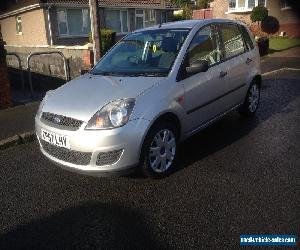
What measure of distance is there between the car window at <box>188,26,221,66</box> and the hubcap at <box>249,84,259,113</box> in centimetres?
148

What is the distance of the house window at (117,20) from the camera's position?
25.7 m

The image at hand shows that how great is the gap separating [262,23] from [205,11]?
990 centimetres

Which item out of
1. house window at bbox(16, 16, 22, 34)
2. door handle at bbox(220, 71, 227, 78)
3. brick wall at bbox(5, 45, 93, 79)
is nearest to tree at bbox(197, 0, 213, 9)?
house window at bbox(16, 16, 22, 34)

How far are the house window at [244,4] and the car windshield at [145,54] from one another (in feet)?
77.4

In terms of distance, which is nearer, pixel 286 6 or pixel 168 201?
pixel 168 201

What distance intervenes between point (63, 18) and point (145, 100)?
825 inches

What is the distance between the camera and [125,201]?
3.82 metres

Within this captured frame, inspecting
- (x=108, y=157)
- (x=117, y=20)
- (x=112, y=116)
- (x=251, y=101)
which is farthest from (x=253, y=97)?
(x=117, y=20)

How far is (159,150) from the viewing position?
4.18 meters

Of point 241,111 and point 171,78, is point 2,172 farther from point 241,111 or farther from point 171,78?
point 241,111

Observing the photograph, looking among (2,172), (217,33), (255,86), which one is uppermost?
(217,33)

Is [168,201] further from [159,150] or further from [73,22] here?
[73,22]

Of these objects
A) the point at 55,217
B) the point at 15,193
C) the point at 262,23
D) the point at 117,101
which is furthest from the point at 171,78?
the point at 262,23

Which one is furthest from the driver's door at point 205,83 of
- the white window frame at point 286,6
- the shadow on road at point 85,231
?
the white window frame at point 286,6
